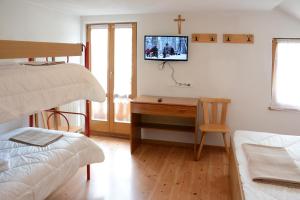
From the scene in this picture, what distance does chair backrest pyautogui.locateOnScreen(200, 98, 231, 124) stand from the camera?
4078 mm

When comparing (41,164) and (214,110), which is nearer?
(41,164)

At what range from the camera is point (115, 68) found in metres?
4.69

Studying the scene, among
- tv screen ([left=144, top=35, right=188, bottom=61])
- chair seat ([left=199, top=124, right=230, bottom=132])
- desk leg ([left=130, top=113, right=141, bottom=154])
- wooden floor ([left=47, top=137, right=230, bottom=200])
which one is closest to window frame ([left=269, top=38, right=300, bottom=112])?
chair seat ([left=199, top=124, right=230, bottom=132])

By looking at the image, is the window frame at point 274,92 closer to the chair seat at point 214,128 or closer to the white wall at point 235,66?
the white wall at point 235,66

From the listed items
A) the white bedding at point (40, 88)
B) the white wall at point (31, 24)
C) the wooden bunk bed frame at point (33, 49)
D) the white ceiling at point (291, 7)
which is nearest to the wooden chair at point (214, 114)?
the white ceiling at point (291, 7)

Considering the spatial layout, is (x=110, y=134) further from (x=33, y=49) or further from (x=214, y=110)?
(x=33, y=49)

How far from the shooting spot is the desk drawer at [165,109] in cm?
386

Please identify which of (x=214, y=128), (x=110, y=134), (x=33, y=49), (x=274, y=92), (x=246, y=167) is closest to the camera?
(x=33, y=49)

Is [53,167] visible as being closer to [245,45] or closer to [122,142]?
[122,142]

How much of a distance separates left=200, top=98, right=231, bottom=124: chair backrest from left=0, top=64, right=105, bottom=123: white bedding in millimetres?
1923

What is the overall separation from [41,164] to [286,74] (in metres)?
3.47

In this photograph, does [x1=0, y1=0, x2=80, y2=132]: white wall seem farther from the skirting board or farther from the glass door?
the skirting board

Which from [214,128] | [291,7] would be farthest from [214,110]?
[291,7]

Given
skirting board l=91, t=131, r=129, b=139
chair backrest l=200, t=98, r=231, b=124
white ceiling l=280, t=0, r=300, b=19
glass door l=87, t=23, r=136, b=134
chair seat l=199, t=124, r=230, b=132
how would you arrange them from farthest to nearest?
skirting board l=91, t=131, r=129, b=139
glass door l=87, t=23, r=136, b=134
chair backrest l=200, t=98, r=231, b=124
chair seat l=199, t=124, r=230, b=132
white ceiling l=280, t=0, r=300, b=19
